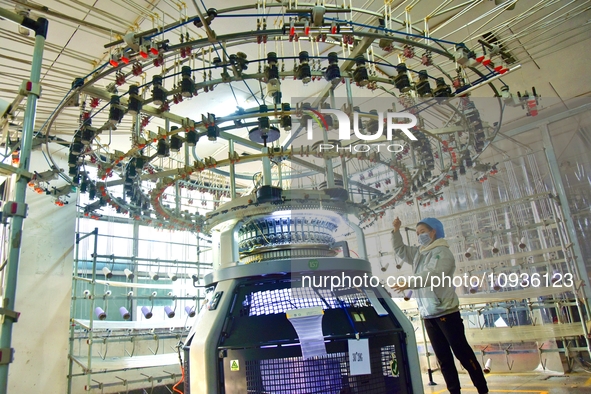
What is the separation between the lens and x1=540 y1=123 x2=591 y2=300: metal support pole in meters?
4.89

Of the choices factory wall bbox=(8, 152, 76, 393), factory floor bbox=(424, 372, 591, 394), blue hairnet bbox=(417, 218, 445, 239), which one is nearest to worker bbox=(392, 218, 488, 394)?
blue hairnet bbox=(417, 218, 445, 239)

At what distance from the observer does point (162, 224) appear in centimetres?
530

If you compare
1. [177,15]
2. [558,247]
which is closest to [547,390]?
[558,247]

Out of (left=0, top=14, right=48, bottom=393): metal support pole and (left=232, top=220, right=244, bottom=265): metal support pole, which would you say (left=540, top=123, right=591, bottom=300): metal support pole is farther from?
(left=0, top=14, right=48, bottom=393): metal support pole

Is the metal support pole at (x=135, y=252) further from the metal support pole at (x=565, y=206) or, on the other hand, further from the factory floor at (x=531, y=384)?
the metal support pole at (x=565, y=206)

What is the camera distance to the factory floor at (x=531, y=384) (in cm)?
366

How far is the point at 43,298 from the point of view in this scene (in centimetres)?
552

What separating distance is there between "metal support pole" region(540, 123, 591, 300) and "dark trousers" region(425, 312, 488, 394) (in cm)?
320

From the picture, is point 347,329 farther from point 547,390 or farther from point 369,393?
point 547,390

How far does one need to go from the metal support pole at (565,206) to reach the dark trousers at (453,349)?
10.5 feet

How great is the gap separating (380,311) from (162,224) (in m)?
3.75

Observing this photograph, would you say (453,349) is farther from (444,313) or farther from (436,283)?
(436,283)

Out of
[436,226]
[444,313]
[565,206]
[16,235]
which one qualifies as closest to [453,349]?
[444,313]

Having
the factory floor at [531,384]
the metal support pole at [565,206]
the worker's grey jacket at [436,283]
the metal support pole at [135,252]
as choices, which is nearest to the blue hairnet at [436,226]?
the worker's grey jacket at [436,283]
